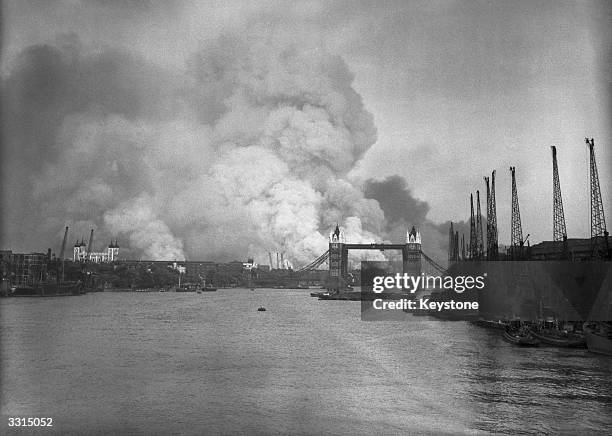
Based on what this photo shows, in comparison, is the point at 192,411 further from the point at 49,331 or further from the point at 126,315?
the point at 126,315

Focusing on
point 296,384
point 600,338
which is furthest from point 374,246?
point 296,384

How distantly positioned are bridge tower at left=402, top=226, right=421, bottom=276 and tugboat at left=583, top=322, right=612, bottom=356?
78859 mm

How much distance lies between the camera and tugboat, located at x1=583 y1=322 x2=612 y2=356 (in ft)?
81.9

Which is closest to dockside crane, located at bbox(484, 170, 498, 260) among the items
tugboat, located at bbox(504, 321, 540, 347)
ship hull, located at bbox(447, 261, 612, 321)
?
ship hull, located at bbox(447, 261, 612, 321)

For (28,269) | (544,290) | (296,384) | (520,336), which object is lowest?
(296,384)

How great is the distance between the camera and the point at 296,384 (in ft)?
65.1

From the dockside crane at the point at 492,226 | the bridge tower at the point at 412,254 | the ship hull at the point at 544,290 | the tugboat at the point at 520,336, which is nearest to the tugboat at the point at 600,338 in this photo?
the ship hull at the point at 544,290

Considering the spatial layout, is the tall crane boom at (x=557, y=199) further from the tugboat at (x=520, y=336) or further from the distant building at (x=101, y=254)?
the distant building at (x=101, y=254)

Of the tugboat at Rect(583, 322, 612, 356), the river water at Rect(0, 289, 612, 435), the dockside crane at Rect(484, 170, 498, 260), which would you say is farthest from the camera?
the dockside crane at Rect(484, 170, 498, 260)

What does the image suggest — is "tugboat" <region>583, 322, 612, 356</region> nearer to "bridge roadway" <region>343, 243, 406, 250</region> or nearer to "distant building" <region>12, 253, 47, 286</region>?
"distant building" <region>12, 253, 47, 286</region>

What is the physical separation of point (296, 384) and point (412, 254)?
3750 inches

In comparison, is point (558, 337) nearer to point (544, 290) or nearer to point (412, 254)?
point (544, 290)

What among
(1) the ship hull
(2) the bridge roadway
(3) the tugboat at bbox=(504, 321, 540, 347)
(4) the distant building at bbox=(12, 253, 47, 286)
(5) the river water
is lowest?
(5) the river water

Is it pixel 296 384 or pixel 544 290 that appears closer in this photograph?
pixel 296 384
